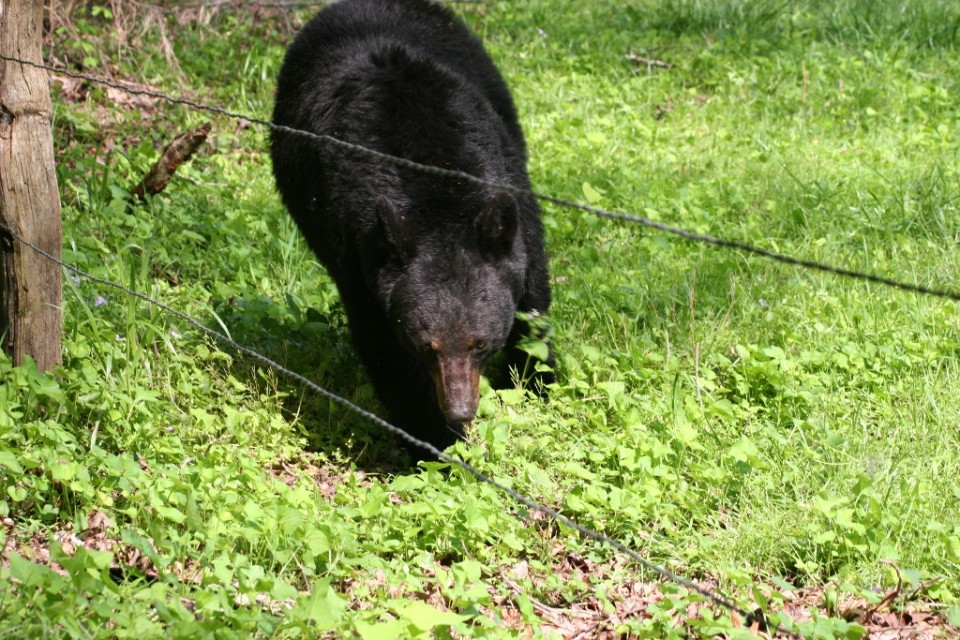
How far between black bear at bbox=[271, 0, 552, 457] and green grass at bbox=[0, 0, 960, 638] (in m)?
0.35

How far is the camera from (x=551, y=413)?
488cm

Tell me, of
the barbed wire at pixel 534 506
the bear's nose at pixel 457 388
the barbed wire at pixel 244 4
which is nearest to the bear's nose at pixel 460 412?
the bear's nose at pixel 457 388

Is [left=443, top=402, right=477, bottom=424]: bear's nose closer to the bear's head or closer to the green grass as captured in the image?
the bear's head

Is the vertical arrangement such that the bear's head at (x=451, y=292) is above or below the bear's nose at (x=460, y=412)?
above

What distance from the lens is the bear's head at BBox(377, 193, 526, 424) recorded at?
4410 mm

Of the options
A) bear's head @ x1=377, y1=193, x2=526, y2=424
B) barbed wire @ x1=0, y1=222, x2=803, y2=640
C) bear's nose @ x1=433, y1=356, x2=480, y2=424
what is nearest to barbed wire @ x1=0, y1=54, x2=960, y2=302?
bear's head @ x1=377, y1=193, x2=526, y2=424

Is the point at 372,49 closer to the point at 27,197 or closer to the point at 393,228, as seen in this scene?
the point at 393,228

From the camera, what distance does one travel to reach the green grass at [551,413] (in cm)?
348

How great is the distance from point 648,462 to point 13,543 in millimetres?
2305

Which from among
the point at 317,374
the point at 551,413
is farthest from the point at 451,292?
the point at 317,374

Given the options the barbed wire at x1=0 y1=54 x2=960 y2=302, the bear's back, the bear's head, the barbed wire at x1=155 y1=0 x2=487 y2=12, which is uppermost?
the barbed wire at x1=155 y1=0 x2=487 y2=12

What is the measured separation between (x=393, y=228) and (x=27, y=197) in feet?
4.54

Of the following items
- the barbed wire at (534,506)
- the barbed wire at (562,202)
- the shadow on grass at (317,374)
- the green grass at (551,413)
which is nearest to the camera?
the barbed wire at (562,202)

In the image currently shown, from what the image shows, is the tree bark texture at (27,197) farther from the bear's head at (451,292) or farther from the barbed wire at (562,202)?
the bear's head at (451,292)
